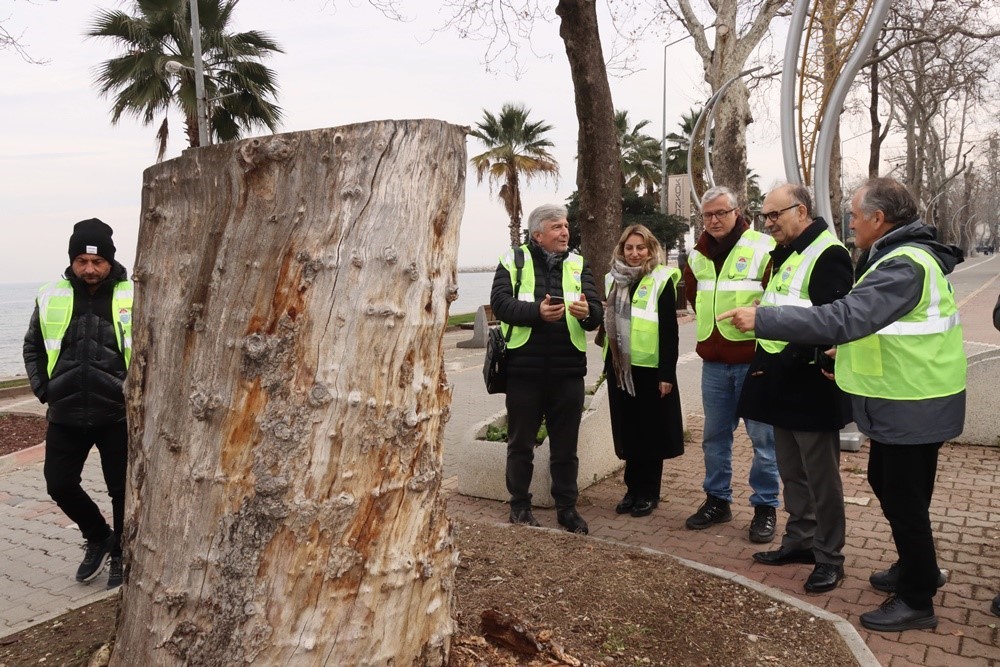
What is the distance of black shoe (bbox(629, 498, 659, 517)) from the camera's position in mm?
4906

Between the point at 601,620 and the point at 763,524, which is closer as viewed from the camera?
the point at 601,620

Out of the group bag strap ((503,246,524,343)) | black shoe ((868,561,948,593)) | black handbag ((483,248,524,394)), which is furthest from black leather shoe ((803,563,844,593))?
bag strap ((503,246,524,343))

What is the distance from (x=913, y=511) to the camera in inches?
129

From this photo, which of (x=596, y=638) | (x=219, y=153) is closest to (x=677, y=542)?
(x=596, y=638)

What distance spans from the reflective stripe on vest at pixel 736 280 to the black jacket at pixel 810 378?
420 mm

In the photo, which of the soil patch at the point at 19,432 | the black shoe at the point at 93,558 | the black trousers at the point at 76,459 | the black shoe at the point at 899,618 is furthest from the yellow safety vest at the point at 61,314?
the soil patch at the point at 19,432

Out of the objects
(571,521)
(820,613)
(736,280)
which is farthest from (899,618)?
(736,280)

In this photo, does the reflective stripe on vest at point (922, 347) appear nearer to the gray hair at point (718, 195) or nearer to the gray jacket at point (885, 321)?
the gray jacket at point (885, 321)

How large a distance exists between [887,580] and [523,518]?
1.89 meters

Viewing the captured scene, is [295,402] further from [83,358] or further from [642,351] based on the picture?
[642,351]

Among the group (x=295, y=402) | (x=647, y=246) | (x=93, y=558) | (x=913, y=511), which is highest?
(x=647, y=246)

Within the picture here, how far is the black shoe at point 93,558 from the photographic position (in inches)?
169

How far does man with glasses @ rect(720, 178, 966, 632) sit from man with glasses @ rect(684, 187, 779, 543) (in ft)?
3.20

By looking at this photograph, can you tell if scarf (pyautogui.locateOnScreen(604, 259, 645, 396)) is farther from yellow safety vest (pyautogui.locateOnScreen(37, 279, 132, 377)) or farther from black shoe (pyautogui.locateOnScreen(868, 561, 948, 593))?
yellow safety vest (pyautogui.locateOnScreen(37, 279, 132, 377))
